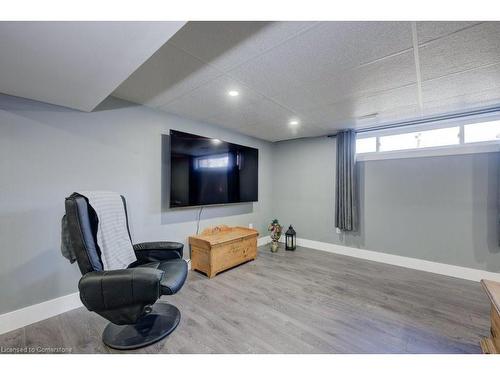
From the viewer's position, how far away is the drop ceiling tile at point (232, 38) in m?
1.29

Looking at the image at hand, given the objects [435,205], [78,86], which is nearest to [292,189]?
[435,205]

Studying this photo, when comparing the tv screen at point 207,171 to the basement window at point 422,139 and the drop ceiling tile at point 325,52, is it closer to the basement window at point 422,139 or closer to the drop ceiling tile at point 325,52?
the drop ceiling tile at point 325,52

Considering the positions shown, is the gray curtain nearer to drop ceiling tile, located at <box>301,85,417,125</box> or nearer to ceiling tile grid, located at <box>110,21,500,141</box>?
drop ceiling tile, located at <box>301,85,417,125</box>

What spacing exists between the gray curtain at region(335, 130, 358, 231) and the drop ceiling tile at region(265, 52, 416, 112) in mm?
1363

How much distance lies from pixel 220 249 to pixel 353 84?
242 cm

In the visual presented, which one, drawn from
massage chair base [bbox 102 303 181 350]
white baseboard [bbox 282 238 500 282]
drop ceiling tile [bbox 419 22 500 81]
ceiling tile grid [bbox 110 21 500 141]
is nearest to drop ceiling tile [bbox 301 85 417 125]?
ceiling tile grid [bbox 110 21 500 141]

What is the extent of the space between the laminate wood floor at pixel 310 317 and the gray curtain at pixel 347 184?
0.91 meters

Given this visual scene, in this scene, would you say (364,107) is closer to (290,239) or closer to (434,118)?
(434,118)

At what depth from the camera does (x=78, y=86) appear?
63.7 inches

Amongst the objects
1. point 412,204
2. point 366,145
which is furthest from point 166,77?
point 412,204
